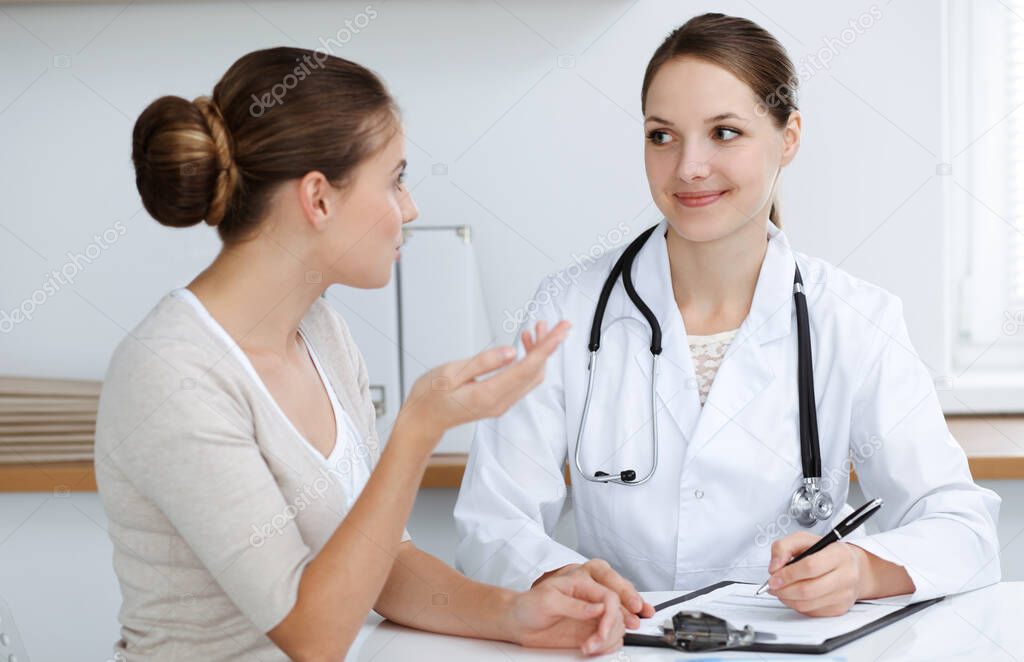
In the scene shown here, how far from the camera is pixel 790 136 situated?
1635 millimetres

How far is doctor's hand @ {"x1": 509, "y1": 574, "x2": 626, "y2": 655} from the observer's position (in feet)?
3.73

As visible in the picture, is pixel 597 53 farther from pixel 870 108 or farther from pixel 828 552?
pixel 828 552

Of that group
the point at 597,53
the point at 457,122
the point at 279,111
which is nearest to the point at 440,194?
the point at 457,122

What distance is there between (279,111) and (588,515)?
77 centimetres

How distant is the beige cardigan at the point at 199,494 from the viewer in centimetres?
104

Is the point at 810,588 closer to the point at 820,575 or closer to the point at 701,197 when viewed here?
the point at 820,575

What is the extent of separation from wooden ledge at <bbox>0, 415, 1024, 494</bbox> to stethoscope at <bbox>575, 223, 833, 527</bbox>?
50cm

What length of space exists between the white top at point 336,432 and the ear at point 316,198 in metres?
0.15

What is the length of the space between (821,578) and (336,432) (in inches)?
22.7
